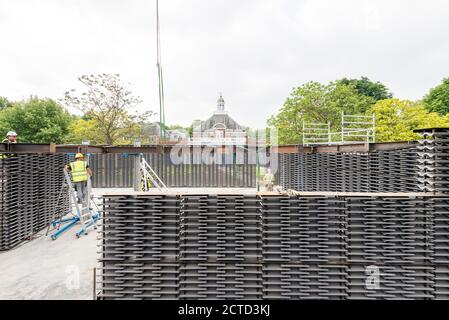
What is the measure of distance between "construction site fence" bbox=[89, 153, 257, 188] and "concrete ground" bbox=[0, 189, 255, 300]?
1030cm

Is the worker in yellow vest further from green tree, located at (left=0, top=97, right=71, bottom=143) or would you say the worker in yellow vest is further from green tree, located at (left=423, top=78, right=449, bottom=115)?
green tree, located at (left=423, top=78, right=449, bottom=115)

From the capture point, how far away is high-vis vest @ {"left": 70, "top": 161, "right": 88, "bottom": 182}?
9445 mm

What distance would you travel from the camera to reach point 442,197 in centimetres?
483

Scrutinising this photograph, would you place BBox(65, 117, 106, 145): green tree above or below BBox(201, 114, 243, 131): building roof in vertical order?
below

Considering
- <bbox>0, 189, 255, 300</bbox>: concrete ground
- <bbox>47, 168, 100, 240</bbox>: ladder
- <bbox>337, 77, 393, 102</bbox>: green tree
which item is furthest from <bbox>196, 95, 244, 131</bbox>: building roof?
<bbox>0, 189, 255, 300</bbox>: concrete ground

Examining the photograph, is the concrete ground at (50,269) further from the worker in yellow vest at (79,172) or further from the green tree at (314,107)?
the green tree at (314,107)

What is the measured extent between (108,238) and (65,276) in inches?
96.3

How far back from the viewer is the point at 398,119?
99.9 ft

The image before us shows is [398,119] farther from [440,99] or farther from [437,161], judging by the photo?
[437,161]

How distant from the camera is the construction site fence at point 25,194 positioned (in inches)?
302

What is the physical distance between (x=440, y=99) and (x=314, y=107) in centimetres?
2342

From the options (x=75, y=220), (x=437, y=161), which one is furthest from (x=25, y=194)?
(x=437, y=161)

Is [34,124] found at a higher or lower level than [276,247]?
higher
